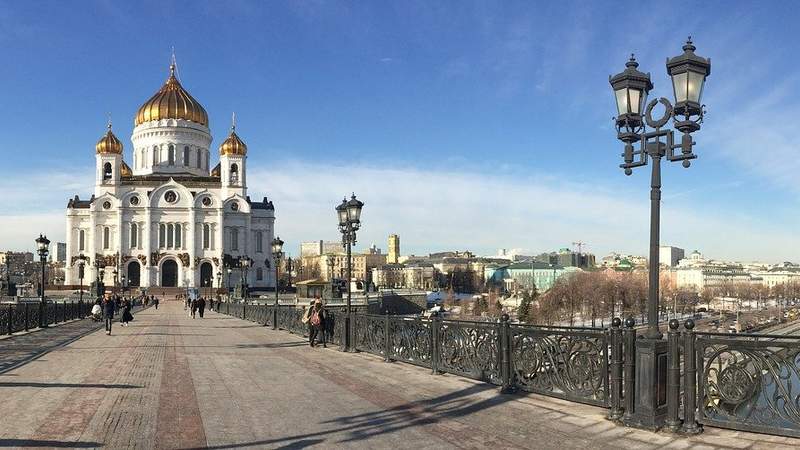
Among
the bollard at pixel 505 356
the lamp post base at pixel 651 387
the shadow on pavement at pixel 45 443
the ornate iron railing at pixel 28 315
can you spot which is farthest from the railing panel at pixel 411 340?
the ornate iron railing at pixel 28 315

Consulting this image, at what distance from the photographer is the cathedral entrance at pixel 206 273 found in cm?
8231

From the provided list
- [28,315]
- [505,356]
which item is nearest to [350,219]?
[505,356]

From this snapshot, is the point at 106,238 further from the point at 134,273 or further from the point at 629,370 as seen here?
the point at 629,370

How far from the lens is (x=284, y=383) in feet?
35.2

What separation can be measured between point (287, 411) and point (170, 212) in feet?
261

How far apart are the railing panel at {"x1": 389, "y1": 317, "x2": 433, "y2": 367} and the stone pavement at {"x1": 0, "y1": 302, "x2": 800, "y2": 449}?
0.27 metres


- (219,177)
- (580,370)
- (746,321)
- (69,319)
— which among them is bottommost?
(746,321)

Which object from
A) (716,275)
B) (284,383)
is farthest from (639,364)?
(716,275)

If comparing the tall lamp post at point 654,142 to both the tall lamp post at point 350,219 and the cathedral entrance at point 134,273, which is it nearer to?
the tall lamp post at point 350,219

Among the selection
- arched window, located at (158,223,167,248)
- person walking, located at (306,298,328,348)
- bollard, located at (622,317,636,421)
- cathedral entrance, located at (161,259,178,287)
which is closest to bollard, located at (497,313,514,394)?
bollard, located at (622,317,636,421)

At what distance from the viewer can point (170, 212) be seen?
8300 centimetres

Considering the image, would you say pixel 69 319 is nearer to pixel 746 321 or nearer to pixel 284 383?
pixel 284 383

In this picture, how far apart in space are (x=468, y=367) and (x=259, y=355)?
633 centimetres

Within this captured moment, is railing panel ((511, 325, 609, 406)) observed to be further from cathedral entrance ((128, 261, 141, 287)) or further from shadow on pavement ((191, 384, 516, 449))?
cathedral entrance ((128, 261, 141, 287))
